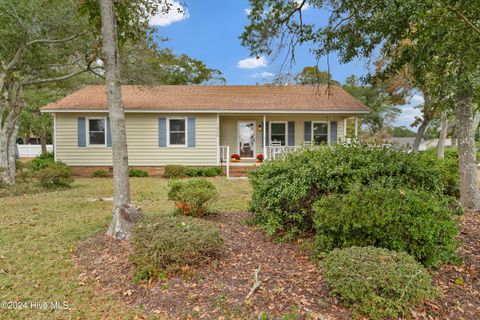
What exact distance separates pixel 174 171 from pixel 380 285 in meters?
10.9

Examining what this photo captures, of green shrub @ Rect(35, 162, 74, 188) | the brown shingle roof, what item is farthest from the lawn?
the brown shingle roof

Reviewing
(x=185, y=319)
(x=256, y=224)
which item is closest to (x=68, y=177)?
(x=256, y=224)

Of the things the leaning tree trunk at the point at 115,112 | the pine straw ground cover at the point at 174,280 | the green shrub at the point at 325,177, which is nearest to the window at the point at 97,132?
the pine straw ground cover at the point at 174,280

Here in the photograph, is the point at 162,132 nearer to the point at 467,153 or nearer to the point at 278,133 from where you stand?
the point at 278,133

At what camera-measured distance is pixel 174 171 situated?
1280 centimetres

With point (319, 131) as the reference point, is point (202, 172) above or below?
below

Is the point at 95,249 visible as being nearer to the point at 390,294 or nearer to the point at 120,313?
the point at 120,313

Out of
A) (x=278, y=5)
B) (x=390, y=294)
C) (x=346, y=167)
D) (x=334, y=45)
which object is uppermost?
(x=278, y=5)

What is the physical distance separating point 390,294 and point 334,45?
14.8ft

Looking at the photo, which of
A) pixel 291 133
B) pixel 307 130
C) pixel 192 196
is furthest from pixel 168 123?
pixel 192 196

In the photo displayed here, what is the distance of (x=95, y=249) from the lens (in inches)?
173

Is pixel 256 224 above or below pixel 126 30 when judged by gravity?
below

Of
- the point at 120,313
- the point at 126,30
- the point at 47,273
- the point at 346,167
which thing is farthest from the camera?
the point at 126,30

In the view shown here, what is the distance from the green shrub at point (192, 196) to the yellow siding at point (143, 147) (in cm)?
792
